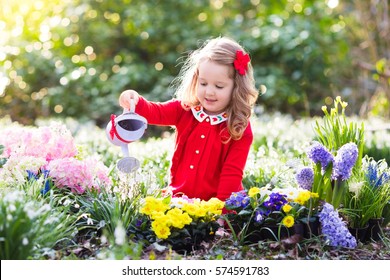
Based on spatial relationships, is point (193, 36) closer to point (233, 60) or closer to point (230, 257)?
point (233, 60)

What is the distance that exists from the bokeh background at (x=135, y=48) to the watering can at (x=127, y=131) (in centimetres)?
522

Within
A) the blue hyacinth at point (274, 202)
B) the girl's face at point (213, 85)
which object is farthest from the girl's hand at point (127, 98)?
the blue hyacinth at point (274, 202)

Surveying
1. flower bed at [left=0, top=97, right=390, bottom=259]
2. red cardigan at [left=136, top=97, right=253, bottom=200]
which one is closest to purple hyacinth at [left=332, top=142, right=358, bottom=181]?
flower bed at [left=0, top=97, right=390, bottom=259]

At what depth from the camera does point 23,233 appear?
2.51m

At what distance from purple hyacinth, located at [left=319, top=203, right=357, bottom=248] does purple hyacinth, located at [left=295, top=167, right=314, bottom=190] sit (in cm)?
20

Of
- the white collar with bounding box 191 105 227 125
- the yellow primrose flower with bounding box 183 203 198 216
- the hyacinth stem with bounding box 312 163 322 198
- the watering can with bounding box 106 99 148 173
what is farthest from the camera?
the white collar with bounding box 191 105 227 125

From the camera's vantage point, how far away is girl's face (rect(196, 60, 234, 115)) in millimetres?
3670

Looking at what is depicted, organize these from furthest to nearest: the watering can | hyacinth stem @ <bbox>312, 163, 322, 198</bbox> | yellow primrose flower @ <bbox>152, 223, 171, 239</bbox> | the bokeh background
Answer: the bokeh background
the watering can
hyacinth stem @ <bbox>312, 163, 322, 198</bbox>
yellow primrose flower @ <bbox>152, 223, 171, 239</bbox>

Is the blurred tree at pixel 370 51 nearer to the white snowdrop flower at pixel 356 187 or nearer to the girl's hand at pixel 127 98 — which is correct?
the white snowdrop flower at pixel 356 187

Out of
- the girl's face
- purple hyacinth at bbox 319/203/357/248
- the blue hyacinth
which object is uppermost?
the girl's face

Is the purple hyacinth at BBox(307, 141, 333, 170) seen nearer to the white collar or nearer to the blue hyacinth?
the blue hyacinth

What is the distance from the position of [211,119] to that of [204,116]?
0.05 meters

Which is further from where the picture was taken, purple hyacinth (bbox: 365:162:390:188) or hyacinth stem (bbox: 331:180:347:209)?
purple hyacinth (bbox: 365:162:390:188)

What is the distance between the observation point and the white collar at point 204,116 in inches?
150
